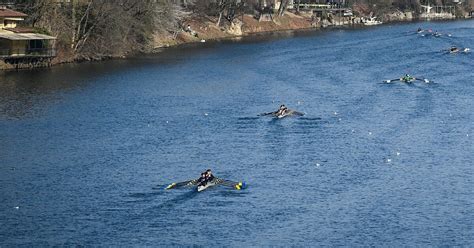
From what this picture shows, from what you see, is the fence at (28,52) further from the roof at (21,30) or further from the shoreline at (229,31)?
the roof at (21,30)

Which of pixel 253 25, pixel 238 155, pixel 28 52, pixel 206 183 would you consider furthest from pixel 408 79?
pixel 253 25

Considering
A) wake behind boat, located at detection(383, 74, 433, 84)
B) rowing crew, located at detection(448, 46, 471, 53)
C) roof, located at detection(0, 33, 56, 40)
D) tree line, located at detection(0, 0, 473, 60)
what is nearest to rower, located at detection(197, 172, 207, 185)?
wake behind boat, located at detection(383, 74, 433, 84)

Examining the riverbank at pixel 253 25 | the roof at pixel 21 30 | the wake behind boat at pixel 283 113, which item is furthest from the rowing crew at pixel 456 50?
the roof at pixel 21 30

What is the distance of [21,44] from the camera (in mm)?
96062

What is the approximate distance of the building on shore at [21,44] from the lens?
95062 millimetres

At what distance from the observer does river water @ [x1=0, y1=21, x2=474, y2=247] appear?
148 feet

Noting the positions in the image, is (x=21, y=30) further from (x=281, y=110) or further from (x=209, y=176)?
(x=209, y=176)

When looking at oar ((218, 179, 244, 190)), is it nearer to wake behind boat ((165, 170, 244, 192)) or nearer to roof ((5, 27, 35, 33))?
wake behind boat ((165, 170, 244, 192))

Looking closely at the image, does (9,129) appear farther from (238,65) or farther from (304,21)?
(304,21)

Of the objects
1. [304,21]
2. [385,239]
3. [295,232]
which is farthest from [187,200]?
[304,21]

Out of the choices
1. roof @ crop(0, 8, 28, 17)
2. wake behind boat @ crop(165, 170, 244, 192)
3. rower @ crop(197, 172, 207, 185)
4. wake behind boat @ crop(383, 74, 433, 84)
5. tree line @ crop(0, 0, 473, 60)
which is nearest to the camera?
wake behind boat @ crop(165, 170, 244, 192)

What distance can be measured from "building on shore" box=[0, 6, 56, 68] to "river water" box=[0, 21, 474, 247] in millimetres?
2117

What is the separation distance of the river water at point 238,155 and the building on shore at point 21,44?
212 centimetres

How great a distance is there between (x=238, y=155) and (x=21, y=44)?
1729 inches
